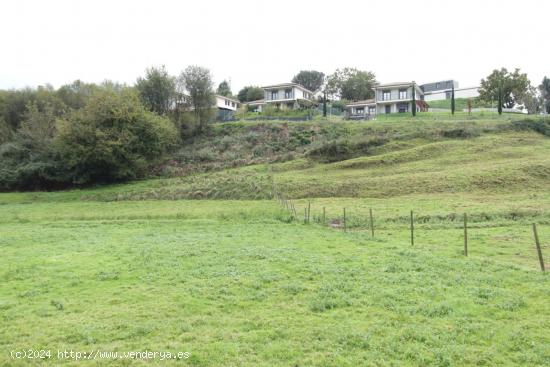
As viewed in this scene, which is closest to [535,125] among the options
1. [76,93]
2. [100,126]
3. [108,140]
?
[108,140]

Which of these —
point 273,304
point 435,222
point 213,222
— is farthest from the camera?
point 213,222

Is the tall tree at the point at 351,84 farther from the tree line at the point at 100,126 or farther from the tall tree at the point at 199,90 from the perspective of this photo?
the tall tree at the point at 199,90

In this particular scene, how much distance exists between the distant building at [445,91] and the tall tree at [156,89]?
83.4 meters

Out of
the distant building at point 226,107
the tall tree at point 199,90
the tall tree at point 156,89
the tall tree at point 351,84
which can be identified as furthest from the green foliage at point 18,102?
the tall tree at point 351,84

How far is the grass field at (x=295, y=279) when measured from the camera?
27.3 ft

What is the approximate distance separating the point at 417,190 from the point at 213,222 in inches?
761

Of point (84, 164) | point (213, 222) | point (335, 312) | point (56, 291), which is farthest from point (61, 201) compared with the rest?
point (335, 312)

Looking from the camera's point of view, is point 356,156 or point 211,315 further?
point 356,156

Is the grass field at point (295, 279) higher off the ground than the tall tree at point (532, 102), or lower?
lower

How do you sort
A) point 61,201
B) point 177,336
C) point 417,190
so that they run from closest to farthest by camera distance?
point 177,336 → point 417,190 → point 61,201

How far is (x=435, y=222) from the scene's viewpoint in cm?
2470

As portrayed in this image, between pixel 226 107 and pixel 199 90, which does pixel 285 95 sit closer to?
pixel 226 107

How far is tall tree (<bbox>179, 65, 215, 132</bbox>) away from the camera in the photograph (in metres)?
67.9

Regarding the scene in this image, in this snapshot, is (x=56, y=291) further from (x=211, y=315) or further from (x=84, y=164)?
(x=84, y=164)
